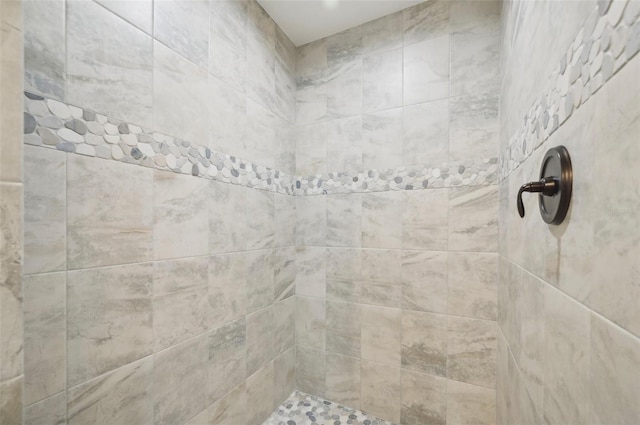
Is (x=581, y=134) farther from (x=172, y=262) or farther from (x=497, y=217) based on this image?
(x=172, y=262)

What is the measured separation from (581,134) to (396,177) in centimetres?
101

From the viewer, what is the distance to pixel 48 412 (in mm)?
703

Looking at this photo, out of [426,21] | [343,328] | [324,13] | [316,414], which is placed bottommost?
[316,414]

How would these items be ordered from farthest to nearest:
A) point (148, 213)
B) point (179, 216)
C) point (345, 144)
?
point (345, 144), point (179, 216), point (148, 213)

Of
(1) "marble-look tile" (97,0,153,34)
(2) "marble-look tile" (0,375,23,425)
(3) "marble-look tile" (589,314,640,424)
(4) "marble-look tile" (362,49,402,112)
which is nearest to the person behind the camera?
(3) "marble-look tile" (589,314,640,424)

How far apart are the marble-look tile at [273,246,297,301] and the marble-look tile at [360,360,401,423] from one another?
0.59 metres

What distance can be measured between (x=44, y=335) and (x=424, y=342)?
1472 mm

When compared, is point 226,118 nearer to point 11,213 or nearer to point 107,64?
point 107,64

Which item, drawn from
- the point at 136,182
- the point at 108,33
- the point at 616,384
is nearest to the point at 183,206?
the point at 136,182

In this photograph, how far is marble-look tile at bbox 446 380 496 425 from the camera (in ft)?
4.17

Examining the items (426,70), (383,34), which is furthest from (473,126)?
(383,34)

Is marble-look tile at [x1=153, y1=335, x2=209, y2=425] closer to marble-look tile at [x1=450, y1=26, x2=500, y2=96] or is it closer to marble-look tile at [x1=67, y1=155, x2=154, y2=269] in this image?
marble-look tile at [x1=67, y1=155, x2=154, y2=269]

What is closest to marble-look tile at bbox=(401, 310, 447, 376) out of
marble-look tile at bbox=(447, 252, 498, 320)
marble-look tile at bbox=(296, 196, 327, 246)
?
marble-look tile at bbox=(447, 252, 498, 320)

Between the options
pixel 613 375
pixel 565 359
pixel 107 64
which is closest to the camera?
pixel 613 375
